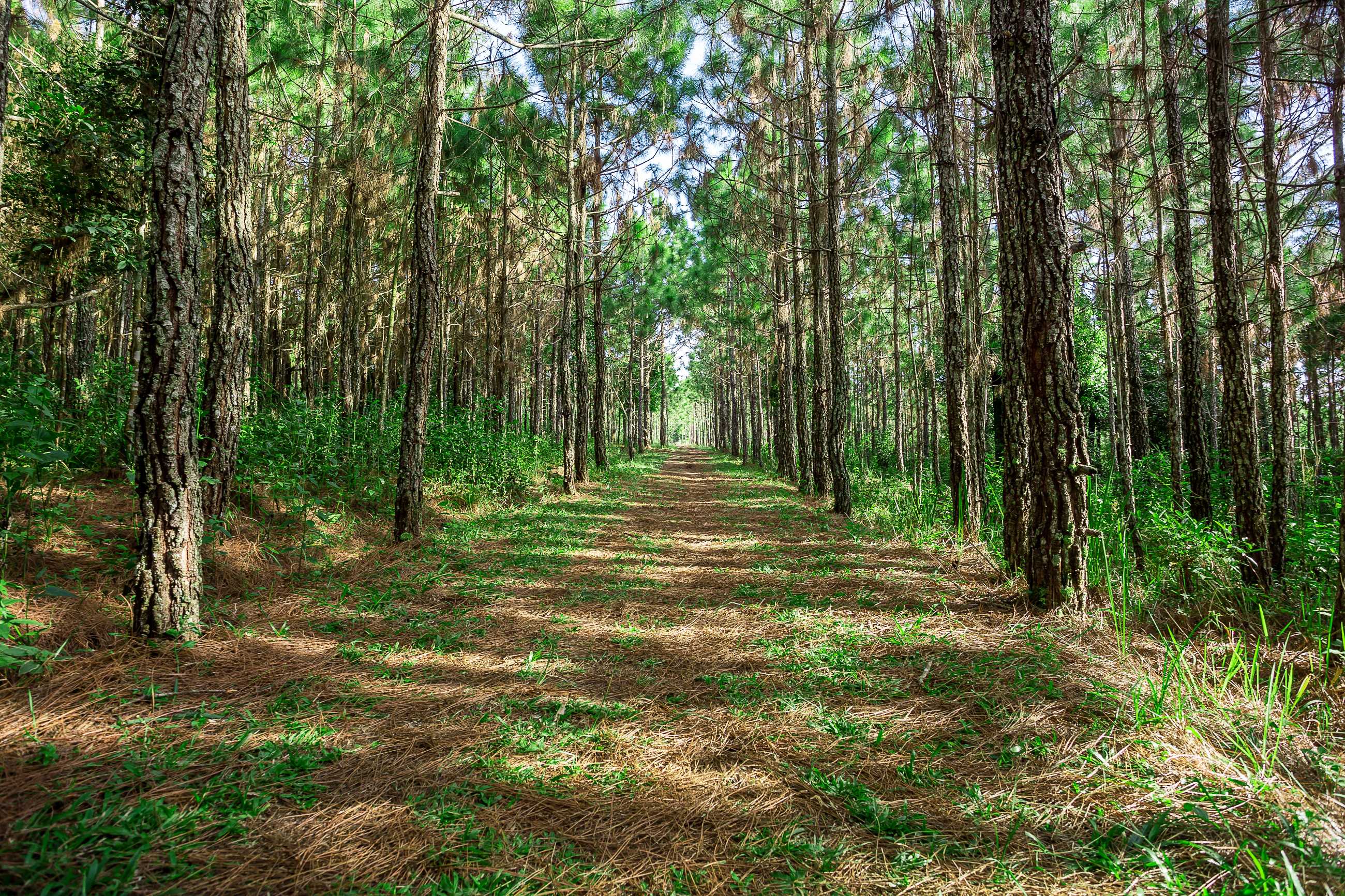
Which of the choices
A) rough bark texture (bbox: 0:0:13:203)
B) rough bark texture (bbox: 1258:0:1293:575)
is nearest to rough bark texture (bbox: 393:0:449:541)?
rough bark texture (bbox: 0:0:13:203)

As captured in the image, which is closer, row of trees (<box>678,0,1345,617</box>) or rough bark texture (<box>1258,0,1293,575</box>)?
row of trees (<box>678,0,1345,617</box>)

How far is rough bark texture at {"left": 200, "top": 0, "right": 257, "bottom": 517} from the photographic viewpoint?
15.6ft

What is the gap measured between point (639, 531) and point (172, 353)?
5371 millimetres

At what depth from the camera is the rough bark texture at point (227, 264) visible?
4.77m

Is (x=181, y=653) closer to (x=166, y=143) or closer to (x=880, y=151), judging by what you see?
(x=166, y=143)

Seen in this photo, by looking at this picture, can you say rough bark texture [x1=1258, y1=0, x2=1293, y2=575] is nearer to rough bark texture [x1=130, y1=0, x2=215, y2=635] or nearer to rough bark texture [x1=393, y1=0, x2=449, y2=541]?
rough bark texture [x1=393, y1=0, x2=449, y2=541]

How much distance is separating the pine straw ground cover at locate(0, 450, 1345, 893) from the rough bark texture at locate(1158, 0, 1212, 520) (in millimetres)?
6002

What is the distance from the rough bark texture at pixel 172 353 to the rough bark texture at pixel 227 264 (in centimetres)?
193

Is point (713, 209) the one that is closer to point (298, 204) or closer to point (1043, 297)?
point (1043, 297)

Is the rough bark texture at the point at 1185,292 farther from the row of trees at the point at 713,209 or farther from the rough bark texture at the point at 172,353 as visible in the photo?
the rough bark texture at the point at 172,353

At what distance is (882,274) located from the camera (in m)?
17.1

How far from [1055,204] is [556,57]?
10203mm

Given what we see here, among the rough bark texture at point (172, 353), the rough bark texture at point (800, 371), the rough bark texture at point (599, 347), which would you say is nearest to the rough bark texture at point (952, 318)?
the rough bark texture at point (800, 371)

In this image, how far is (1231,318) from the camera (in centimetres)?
573
